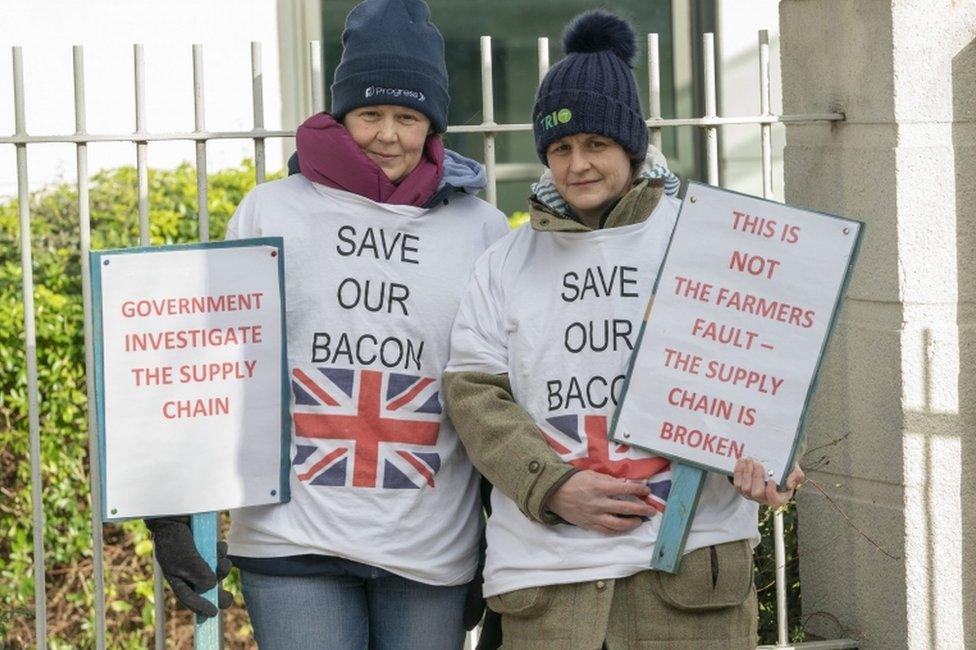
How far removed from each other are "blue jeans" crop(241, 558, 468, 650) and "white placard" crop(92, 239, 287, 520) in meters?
0.20

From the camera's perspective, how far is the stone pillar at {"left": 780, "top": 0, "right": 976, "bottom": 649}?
14.9 ft

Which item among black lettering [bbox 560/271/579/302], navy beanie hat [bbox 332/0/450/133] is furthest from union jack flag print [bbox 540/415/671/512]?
navy beanie hat [bbox 332/0/450/133]

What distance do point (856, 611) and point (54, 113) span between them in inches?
156

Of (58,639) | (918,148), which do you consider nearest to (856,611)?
(918,148)

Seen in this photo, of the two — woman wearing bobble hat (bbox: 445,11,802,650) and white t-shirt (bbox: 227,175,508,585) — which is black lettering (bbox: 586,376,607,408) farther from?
white t-shirt (bbox: 227,175,508,585)

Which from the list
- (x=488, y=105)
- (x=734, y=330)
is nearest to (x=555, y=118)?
(x=734, y=330)

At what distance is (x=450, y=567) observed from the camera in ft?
11.3

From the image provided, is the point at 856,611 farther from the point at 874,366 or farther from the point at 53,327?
the point at 53,327

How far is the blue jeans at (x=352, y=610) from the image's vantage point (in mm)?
3357

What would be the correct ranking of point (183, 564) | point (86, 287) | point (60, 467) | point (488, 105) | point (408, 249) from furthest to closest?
point (60, 467) < point (488, 105) < point (86, 287) < point (408, 249) < point (183, 564)

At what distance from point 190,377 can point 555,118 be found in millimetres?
924

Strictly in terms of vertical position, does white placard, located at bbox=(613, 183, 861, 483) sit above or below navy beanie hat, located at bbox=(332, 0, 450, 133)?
below

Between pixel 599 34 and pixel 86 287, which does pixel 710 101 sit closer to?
pixel 599 34

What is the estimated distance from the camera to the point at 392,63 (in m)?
3.42
